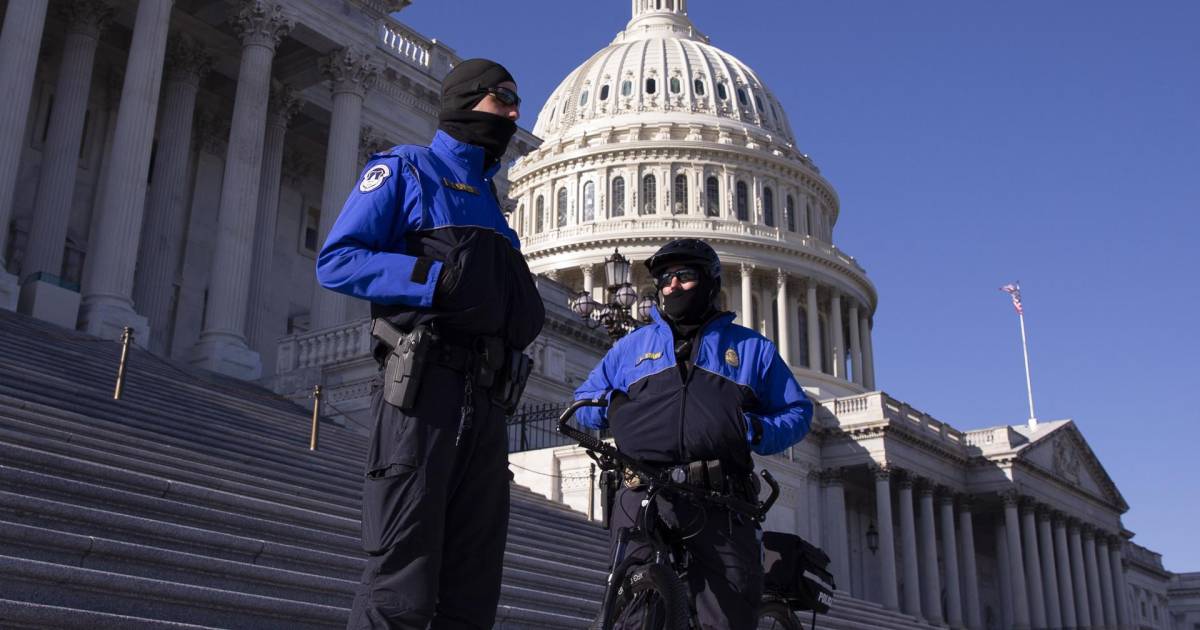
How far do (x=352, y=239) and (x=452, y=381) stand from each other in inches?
25.0

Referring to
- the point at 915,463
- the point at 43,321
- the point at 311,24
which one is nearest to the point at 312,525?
the point at 43,321

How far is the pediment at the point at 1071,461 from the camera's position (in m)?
58.0

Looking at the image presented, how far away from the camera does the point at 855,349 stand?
3167 inches

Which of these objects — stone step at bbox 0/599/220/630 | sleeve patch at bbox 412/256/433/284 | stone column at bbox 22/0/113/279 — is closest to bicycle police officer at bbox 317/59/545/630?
sleeve patch at bbox 412/256/433/284

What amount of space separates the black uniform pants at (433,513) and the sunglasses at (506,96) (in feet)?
3.55

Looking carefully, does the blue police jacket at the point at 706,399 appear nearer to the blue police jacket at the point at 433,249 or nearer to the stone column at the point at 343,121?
the blue police jacket at the point at 433,249

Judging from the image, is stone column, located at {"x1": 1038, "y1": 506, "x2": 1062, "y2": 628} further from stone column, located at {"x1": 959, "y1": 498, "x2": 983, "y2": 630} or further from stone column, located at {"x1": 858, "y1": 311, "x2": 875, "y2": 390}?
stone column, located at {"x1": 858, "y1": 311, "x2": 875, "y2": 390}

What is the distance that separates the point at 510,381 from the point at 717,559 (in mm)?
1442

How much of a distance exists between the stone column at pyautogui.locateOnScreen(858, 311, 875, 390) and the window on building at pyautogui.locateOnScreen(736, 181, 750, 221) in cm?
1192

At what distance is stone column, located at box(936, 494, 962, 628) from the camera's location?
5244 centimetres

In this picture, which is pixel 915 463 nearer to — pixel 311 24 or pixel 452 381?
pixel 311 24

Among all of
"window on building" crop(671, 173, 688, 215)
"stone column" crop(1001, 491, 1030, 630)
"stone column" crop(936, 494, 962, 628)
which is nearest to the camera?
"stone column" crop(936, 494, 962, 628)

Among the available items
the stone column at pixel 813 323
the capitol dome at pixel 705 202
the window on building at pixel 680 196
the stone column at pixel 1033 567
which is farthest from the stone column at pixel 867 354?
the stone column at pixel 1033 567

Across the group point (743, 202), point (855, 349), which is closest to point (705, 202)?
point (743, 202)
